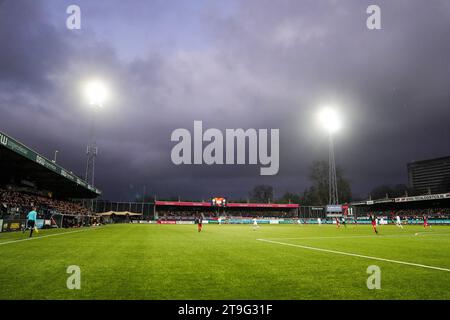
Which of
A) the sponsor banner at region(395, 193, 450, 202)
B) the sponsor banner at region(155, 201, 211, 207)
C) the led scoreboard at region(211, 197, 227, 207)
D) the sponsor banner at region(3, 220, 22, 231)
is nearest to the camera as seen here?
the sponsor banner at region(3, 220, 22, 231)

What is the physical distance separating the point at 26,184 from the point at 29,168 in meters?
8.43

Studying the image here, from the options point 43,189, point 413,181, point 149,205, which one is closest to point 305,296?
point 43,189

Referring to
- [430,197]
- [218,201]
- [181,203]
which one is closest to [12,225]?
[218,201]

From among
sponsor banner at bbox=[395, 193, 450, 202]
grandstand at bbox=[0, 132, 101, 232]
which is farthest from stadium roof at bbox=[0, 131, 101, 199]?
sponsor banner at bbox=[395, 193, 450, 202]

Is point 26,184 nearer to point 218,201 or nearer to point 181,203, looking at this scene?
point 218,201

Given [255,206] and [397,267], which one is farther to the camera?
[255,206]

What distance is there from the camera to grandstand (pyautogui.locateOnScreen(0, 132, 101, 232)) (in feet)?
83.3

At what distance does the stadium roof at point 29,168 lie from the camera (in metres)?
26.7

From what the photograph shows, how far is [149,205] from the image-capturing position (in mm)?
94812

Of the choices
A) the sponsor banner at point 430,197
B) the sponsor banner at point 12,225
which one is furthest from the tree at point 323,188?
the sponsor banner at point 12,225

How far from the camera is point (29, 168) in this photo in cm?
3600

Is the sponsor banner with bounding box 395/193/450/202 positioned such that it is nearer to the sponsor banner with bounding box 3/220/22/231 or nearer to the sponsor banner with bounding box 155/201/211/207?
the sponsor banner with bounding box 155/201/211/207
